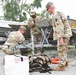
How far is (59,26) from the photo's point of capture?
7.36m

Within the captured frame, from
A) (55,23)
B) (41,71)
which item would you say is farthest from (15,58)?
(55,23)

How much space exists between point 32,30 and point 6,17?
84.6 ft

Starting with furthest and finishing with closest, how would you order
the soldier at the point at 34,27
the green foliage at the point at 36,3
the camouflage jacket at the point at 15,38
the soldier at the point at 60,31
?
the green foliage at the point at 36,3
the soldier at the point at 34,27
the camouflage jacket at the point at 15,38
the soldier at the point at 60,31

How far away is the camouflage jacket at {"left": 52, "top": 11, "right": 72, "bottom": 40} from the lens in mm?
7347

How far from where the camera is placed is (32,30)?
10.8m

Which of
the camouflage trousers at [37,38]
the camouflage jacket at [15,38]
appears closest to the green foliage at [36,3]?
the camouflage trousers at [37,38]

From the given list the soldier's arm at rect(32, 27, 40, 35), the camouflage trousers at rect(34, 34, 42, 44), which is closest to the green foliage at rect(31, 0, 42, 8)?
the camouflage trousers at rect(34, 34, 42, 44)

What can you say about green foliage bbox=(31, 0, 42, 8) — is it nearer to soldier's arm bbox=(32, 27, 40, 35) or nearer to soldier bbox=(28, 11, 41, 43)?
soldier bbox=(28, 11, 41, 43)

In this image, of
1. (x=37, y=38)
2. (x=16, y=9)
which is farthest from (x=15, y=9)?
(x=37, y=38)

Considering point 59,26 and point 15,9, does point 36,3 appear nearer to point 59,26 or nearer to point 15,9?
point 15,9

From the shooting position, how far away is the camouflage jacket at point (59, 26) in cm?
735

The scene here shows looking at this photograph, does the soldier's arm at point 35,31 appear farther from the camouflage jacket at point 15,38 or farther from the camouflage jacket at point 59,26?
the camouflage jacket at point 59,26

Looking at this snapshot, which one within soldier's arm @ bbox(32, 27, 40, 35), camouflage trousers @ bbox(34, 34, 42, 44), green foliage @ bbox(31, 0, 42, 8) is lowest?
camouflage trousers @ bbox(34, 34, 42, 44)

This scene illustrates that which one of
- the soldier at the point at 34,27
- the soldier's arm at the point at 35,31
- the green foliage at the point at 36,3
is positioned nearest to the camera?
the soldier at the point at 34,27
